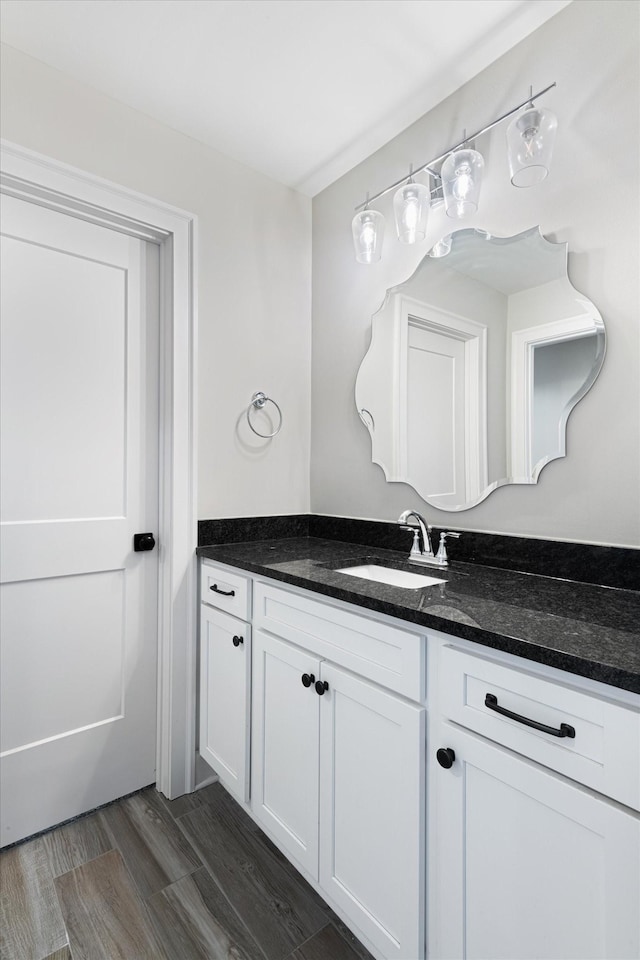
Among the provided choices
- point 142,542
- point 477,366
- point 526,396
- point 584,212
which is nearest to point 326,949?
point 142,542

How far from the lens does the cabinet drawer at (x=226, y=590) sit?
1.58 m

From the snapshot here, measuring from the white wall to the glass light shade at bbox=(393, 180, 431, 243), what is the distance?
69cm

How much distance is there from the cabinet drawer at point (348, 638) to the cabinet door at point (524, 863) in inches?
5.1

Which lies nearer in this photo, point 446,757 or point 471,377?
point 446,757

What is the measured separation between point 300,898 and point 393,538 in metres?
1.13

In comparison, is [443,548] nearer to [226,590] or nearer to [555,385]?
[555,385]

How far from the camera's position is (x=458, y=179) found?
4.90ft

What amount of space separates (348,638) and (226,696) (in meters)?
0.71

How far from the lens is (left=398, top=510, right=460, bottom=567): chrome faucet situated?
5.16 feet

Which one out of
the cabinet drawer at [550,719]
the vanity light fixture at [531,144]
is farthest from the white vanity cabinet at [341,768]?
the vanity light fixture at [531,144]

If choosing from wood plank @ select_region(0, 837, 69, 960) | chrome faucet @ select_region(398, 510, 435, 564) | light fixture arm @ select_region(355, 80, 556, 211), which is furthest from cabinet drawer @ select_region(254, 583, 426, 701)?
light fixture arm @ select_region(355, 80, 556, 211)

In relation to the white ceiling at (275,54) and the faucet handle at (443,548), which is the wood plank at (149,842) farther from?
the white ceiling at (275,54)

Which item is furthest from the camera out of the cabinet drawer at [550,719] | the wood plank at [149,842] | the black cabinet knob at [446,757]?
the wood plank at [149,842]

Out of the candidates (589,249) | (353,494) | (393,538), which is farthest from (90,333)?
(589,249)
